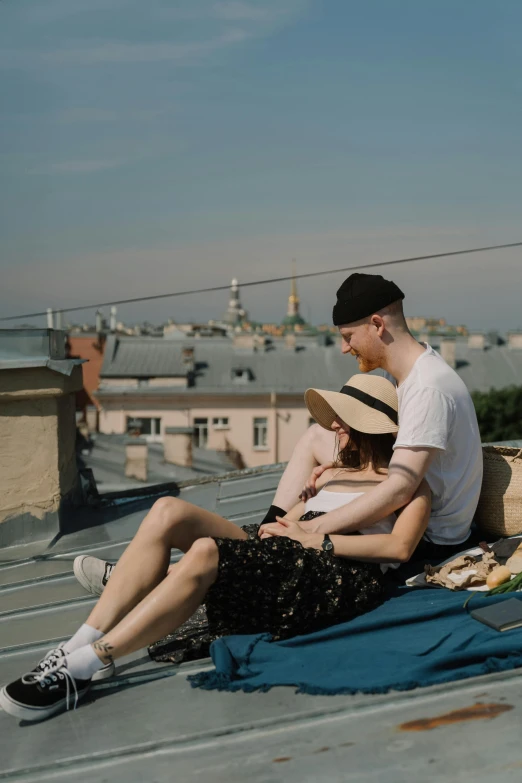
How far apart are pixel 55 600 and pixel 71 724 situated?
1.43 meters

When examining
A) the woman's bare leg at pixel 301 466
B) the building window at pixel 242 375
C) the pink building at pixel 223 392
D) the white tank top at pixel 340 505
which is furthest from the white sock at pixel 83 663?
the building window at pixel 242 375

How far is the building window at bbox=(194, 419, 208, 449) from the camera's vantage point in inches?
1556

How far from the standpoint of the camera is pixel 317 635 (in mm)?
2881

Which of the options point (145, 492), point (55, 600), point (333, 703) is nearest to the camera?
point (333, 703)

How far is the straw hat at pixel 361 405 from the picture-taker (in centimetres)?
329

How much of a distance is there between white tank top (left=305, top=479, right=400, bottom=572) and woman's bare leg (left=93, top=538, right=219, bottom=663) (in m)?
0.65

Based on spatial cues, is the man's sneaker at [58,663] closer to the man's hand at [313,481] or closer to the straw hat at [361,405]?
the man's hand at [313,481]

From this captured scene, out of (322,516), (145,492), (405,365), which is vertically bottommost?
(145,492)

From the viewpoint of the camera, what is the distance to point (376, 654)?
2678mm

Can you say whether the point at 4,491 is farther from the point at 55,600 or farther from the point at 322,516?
the point at 322,516

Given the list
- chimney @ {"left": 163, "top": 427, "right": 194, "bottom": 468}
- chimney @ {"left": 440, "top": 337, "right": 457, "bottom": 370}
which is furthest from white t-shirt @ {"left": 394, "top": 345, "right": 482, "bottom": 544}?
chimney @ {"left": 440, "top": 337, "right": 457, "bottom": 370}

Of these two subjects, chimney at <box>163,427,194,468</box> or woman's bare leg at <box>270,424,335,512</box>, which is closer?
woman's bare leg at <box>270,424,335,512</box>

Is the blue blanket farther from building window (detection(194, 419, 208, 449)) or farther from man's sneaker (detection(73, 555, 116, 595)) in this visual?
building window (detection(194, 419, 208, 449))

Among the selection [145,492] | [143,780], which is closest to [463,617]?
[143,780]
